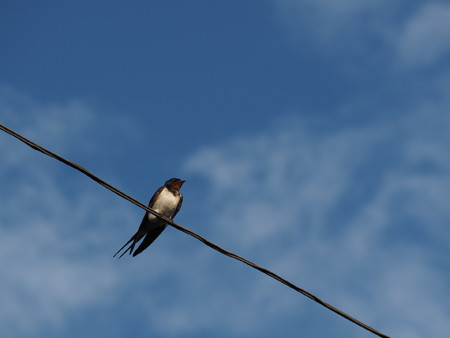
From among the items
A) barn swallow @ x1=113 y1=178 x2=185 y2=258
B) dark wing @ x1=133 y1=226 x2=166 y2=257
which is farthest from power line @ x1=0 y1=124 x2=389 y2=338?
dark wing @ x1=133 y1=226 x2=166 y2=257

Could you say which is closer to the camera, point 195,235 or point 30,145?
point 30,145

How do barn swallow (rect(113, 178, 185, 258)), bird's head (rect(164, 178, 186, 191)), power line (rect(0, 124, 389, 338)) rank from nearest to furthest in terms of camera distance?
power line (rect(0, 124, 389, 338)) < barn swallow (rect(113, 178, 185, 258)) < bird's head (rect(164, 178, 186, 191))

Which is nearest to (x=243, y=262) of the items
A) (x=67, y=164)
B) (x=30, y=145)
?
(x=67, y=164)

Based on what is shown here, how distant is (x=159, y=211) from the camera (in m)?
10.1

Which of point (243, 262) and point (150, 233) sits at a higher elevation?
point (150, 233)

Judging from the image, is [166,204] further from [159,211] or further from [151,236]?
[151,236]

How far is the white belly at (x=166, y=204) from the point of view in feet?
33.2

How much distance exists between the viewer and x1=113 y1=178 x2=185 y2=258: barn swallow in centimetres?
989

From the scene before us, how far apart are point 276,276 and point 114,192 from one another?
132cm

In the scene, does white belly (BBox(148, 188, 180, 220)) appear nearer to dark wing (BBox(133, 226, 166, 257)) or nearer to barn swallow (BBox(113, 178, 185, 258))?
barn swallow (BBox(113, 178, 185, 258))

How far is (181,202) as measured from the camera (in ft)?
34.2

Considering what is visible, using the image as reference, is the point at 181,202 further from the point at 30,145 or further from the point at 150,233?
the point at 30,145

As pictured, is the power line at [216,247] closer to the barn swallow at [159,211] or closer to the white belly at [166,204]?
the barn swallow at [159,211]

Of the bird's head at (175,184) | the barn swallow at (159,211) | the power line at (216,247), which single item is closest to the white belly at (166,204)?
the barn swallow at (159,211)
